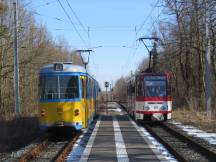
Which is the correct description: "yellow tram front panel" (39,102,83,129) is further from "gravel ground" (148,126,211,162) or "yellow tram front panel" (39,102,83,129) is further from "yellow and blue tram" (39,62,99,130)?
"gravel ground" (148,126,211,162)

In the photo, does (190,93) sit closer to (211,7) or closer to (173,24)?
(173,24)

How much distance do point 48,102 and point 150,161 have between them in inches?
285

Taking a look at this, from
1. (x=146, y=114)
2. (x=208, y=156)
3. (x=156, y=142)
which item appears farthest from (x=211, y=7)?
(x=146, y=114)

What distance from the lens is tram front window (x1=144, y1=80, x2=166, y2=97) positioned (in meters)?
29.8

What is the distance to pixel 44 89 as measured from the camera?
20609 millimetres

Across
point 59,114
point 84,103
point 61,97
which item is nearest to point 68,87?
point 61,97

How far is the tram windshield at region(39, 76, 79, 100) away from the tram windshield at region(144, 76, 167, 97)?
9725 mm

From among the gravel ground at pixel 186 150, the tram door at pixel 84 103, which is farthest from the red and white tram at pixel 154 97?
the gravel ground at pixel 186 150

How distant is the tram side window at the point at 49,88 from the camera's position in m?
20.5

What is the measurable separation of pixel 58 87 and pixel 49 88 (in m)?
0.36

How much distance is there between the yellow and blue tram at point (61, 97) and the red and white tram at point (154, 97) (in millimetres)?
9261

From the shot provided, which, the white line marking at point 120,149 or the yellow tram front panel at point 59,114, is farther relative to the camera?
the yellow tram front panel at point 59,114

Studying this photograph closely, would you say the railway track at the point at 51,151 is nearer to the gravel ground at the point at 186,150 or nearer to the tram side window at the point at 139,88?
the gravel ground at the point at 186,150

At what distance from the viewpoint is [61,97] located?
20.4 m
